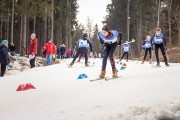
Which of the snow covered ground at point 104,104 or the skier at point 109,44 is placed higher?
the skier at point 109,44

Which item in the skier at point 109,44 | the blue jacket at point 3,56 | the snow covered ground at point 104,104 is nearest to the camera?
the snow covered ground at point 104,104

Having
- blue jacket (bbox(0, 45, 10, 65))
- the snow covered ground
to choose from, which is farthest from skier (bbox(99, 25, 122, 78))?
blue jacket (bbox(0, 45, 10, 65))

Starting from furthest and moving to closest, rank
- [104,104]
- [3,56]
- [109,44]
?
[3,56] → [109,44] → [104,104]

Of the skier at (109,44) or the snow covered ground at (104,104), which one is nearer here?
the snow covered ground at (104,104)

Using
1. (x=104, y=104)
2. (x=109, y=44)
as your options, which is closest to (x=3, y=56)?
(x=109, y=44)

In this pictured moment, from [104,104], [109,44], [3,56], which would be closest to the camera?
[104,104]

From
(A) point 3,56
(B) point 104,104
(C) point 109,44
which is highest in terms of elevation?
(C) point 109,44

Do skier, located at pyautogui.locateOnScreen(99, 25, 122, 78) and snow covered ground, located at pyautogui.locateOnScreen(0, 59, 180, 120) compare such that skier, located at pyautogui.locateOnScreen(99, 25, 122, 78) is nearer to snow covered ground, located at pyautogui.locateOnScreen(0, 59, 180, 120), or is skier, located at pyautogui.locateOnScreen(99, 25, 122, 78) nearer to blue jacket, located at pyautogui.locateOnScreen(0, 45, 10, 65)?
snow covered ground, located at pyautogui.locateOnScreen(0, 59, 180, 120)

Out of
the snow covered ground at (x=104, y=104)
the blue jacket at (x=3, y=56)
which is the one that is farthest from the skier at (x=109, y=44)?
the blue jacket at (x=3, y=56)

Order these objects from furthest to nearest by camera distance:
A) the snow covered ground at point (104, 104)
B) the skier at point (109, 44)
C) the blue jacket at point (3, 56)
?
the blue jacket at point (3, 56), the skier at point (109, 44), the snow covered ground at point (104, 104)

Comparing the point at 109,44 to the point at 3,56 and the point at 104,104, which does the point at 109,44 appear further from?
the point at 3,56

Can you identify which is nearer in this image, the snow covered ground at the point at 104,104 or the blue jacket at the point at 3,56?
the snow covered ground at the point at 104,104

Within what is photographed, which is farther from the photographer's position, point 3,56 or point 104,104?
point 3,56

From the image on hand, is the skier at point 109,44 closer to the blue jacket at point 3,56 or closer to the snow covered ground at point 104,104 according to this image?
the snow covered ground at point 104,104
